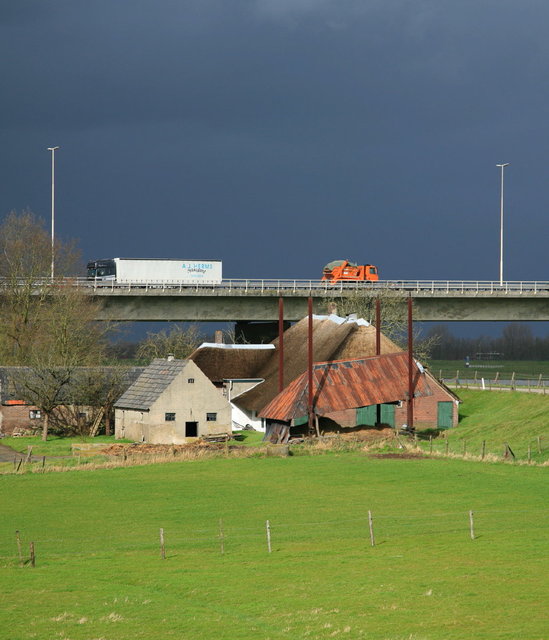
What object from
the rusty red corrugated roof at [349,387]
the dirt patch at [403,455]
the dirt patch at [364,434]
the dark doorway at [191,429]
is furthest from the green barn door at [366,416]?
the dirt patch at [403,455]

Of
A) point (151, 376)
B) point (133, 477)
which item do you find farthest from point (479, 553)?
point (151, 376)

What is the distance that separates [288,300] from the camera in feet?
315

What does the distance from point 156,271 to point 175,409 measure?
3166cm

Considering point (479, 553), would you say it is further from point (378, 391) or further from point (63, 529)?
point (378, 391)

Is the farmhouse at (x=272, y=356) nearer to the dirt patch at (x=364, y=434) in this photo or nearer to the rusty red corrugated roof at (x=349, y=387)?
the rusty red corrugated roof at (x=349, y=387)

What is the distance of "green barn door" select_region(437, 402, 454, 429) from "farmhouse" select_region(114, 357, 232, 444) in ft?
46.7

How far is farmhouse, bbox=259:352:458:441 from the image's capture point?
62.4 meters

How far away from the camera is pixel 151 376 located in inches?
2756

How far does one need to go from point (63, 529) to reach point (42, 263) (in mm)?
55086

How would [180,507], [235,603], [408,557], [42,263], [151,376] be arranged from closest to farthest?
1. [235,603]
2. [408,557]
3. [180,507]
4. [151,376]
5. [42,263]

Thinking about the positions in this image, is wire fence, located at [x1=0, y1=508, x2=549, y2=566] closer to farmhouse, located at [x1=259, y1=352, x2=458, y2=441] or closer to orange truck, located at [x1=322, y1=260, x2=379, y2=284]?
farmhouse, located at [x1=259, y1=352, x2=458, y2=441]

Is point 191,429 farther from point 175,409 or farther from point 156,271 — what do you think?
point 156,271

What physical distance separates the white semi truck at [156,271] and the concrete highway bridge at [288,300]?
6.60ft

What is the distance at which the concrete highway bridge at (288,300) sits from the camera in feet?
301
